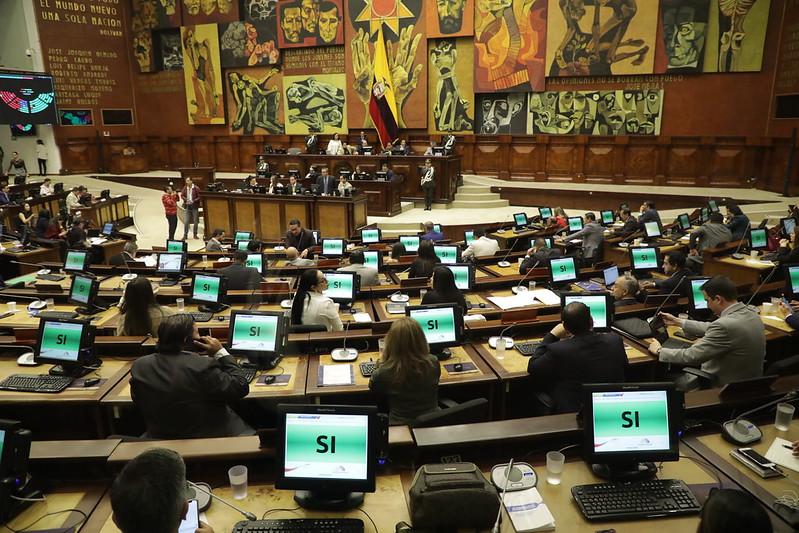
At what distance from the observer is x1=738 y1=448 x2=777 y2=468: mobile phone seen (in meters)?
2.84

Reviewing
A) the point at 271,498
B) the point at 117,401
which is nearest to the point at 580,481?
the point at 271,498

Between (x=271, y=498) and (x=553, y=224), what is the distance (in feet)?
33.7

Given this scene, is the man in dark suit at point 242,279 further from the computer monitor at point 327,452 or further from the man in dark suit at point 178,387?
the computer monitor at point 327,452

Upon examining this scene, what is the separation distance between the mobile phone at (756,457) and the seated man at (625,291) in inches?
114

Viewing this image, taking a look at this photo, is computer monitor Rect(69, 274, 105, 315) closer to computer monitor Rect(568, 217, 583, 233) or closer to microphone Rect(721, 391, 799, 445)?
microphone Rect(721, 391, 799, 445)

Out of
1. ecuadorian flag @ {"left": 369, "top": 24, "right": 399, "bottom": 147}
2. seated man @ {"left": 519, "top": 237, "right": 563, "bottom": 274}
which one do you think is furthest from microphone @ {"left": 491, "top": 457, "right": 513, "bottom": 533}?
ecuadorian flag @ {"left": 369, "top": 24, "right": 399, "bottom": 147}

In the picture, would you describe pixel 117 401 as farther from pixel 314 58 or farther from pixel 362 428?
pixel 314 58

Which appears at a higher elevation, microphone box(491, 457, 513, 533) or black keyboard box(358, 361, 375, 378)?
microphone box(491, 457, 513, 533)

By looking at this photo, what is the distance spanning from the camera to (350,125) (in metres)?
18.6

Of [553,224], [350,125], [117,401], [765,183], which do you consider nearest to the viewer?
[117,401]

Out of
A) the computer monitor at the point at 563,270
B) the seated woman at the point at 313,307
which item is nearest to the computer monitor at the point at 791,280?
the computer monitor at the point at 563,270

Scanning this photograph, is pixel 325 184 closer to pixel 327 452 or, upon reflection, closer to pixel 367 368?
pixel 367 368

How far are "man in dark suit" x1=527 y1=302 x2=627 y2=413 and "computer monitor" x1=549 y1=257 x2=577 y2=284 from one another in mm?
2897

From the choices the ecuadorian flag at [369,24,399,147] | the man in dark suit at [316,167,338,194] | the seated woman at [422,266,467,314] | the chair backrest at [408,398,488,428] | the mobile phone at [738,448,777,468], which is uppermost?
the ecuadorian flag at [369,24,399,147]
